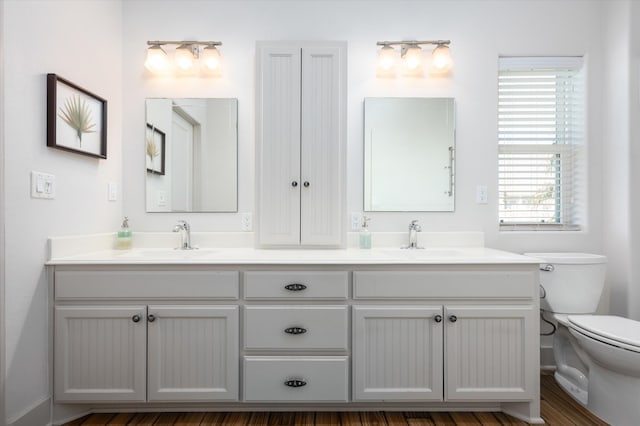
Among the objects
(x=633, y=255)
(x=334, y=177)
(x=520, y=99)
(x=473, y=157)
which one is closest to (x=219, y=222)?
(x=334, y=177)

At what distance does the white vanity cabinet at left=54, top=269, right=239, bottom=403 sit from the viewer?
1583 millimetres

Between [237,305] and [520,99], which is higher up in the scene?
[520,99]

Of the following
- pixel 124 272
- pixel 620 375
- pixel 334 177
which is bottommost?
pixel 620 375

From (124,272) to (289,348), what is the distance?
876mm

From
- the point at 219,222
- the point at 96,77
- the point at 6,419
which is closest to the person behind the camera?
the point at 6,419

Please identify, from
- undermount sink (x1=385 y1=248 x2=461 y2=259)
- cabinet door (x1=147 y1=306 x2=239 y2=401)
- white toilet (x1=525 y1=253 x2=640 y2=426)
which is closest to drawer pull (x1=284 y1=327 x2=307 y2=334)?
cabinet door (x1=147 y1=306 x2=239 y2=401)

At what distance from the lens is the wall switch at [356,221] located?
216 cm

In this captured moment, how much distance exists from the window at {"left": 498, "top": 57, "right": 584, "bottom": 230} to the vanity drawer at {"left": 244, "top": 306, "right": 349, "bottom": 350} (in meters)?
1.43

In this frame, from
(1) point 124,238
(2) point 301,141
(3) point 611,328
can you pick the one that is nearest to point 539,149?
(3) point 611,328

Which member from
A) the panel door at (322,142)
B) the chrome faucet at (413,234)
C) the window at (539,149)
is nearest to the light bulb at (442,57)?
the window at (539,149)

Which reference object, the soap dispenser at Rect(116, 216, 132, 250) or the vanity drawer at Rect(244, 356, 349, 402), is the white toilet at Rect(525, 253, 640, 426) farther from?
the soap dispenser at Rect(116, 216, 132, 250)

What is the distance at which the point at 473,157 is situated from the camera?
219 cm

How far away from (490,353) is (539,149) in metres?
1.45

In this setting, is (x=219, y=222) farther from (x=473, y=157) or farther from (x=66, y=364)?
(x=473, y=157)
